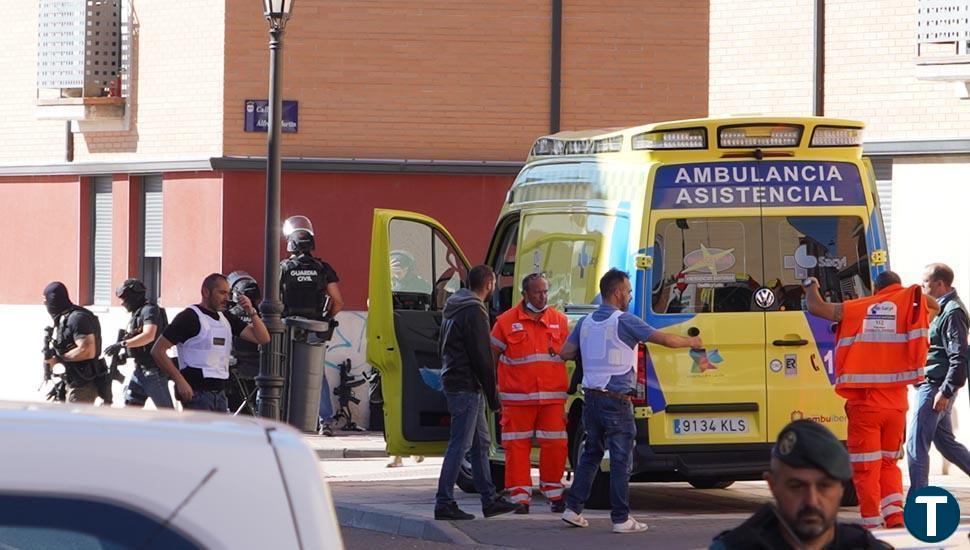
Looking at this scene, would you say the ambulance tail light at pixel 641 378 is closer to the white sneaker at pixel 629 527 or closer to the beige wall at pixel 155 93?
the white sneaker at pixel 629 527

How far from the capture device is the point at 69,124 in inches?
867

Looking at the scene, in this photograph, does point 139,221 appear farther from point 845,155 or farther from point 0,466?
point 0,466

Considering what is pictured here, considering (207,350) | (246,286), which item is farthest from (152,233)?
(207,350)

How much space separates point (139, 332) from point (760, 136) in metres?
5.34

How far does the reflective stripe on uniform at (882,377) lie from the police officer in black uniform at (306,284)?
801cm

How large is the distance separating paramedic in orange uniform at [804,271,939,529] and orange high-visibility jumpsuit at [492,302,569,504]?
2.01 meters

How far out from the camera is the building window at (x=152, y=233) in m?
21.1

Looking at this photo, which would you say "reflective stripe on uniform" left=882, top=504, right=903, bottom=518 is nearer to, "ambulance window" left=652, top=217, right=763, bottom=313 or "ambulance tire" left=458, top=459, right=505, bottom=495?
"ambulance window" left=652, top=217, right=763, bottom=313

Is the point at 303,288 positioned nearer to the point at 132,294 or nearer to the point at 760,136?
the point at 132,294

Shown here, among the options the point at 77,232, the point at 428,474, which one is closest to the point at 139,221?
the point at 77,232

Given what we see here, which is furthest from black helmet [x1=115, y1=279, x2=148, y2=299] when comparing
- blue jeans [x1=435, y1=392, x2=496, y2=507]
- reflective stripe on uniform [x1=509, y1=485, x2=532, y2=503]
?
reflective stripe on uniform [x1=509, y1=485, x2=532, y2=503]

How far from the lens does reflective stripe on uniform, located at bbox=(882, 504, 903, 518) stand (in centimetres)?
1047

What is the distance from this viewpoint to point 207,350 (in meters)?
11.6

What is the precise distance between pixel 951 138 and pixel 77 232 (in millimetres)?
11410
